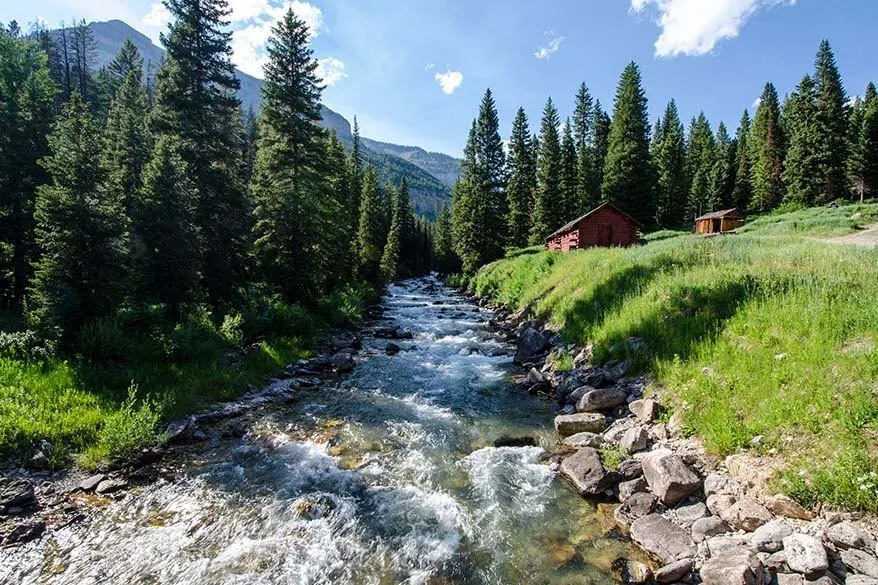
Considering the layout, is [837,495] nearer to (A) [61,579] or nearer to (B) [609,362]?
(B) [609,362]

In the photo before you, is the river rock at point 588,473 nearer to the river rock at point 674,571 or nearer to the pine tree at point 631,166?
the river rock at point 674,571

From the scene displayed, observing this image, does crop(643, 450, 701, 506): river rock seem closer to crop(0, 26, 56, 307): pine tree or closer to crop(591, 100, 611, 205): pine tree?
crop(0, 26, 56, 307): pine tree

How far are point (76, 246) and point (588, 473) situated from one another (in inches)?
569

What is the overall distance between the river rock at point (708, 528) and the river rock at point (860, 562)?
4.21 feet

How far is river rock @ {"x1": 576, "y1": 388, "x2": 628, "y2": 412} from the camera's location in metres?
10.3

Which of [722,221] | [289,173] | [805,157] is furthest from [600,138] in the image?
[289,173]

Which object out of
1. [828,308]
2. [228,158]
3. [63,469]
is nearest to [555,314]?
[828,308]

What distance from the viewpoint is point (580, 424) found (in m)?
9.80

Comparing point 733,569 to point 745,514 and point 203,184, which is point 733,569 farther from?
point 203,184

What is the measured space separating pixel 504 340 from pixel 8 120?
29.3 meters

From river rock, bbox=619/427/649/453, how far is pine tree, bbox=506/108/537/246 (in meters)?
45.3

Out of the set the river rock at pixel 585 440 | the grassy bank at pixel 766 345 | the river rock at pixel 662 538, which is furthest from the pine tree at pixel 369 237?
the river rock at pixel 662 538

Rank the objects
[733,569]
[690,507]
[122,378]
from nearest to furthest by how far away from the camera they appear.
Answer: [733,569], [690,507], [122,378]

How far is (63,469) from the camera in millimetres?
7621
